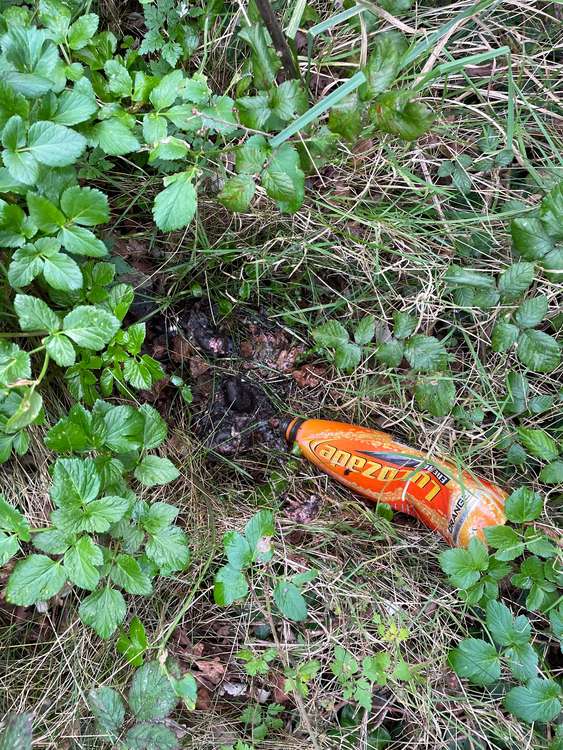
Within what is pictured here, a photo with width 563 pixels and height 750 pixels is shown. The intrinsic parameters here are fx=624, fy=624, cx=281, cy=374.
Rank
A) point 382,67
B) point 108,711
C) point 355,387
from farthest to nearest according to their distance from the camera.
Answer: point 355,387 → point 108,711 → point 382,67

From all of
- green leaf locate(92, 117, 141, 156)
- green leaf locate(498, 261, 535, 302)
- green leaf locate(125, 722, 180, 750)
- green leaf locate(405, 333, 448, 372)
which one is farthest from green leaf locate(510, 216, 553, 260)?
green leaf locate(125, 722, 180, 750)

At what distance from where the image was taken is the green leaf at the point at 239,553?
52.8 inches

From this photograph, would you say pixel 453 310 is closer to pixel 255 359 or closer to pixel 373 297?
pixel 373 297

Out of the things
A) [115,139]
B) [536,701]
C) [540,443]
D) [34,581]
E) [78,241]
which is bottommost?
[536,701]

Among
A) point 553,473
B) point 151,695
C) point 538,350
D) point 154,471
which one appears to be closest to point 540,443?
point 553,473

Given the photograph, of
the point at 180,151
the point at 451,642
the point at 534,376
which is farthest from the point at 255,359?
the point at 451,642

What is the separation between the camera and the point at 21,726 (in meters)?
1.29

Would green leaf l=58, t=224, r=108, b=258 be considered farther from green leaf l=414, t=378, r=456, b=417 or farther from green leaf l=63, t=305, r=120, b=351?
green leaf l=414, t=378, r=456, b=417

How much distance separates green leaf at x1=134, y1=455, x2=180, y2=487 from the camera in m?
1.32

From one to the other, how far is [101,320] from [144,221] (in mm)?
491

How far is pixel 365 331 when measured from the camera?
152 centimetres

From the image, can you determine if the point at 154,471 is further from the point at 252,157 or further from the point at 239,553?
the point at 252,157

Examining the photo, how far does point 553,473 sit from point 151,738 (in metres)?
1.06

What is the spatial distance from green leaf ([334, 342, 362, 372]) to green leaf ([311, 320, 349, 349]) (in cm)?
2
